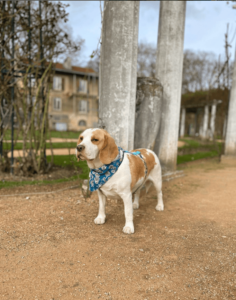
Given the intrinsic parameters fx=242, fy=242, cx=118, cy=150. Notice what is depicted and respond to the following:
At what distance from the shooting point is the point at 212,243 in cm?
279

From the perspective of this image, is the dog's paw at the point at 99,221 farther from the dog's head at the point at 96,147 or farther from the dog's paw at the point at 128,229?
the dog's head at the point at 96,147

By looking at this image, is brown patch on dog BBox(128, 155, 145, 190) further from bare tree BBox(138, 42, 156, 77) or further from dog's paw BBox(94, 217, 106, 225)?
bare tree BBox(138, 42, 156, 77)

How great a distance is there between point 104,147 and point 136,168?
0.60 m

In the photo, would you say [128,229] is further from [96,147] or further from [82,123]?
[82,123]

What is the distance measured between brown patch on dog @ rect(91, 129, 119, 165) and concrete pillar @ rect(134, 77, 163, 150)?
263cm

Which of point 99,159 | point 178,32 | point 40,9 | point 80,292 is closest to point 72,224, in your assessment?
point 99,159

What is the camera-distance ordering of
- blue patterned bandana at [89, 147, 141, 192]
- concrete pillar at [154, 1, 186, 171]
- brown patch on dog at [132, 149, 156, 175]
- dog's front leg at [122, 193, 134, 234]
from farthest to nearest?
concrete pillar at [154, 1, 186, 171] → brown patch on dog at [132, 149, 156, 175] → dog's front leg at [122, 193, 134, 234] → blue patterned bandana at [89, 147, 141, 192]

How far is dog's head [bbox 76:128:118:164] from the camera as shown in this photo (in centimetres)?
254

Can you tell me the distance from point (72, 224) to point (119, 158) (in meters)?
1.10

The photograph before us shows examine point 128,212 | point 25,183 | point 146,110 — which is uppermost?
point 146,110

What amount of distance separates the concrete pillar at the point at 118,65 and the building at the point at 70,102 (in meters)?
27.2

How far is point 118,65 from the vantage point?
171 inches

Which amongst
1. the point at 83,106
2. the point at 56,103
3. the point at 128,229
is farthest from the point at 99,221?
the point at 83,106

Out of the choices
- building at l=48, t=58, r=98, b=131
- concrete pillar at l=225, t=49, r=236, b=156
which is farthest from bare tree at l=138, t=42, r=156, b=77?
concrete pillar at l=225, t=49, r=236, b=156
